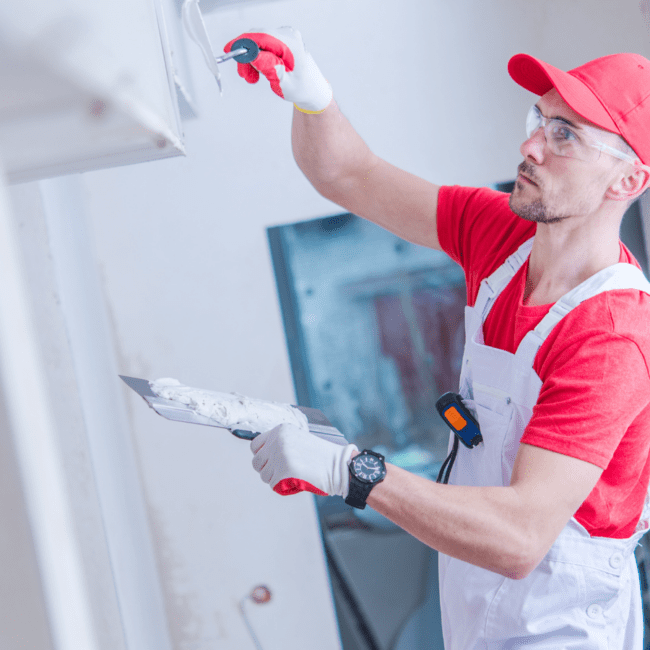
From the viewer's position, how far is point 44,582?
295 millimetres

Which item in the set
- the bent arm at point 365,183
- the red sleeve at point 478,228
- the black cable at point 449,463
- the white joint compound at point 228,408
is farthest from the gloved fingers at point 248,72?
the black cable at point 449,463

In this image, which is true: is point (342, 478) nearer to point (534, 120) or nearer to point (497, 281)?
point (497, 281)

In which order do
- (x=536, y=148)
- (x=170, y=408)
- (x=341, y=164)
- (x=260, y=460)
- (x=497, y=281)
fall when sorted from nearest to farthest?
(x=170, y=408) → (x=260, y=460) → (x=536, y=148) → (x=497, y=281) → (x=341, y=164)

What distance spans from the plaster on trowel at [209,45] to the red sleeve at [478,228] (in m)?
0.55

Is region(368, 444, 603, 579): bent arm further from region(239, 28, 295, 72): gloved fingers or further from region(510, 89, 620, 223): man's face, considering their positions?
region(239, 28, 295, 72): gloved fingers

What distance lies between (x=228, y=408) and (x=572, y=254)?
2.47 feet

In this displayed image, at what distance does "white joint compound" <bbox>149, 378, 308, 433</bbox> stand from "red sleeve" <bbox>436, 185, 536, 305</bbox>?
0.56 meters

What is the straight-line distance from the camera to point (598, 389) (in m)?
0.91

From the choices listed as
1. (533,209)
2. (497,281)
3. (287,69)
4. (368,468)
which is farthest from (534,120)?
(368,468)

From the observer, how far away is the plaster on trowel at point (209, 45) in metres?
1.01

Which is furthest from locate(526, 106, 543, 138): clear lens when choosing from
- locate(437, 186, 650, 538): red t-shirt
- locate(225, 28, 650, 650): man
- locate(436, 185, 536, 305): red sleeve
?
locate(437, 186, 650, 538): red t-shirt

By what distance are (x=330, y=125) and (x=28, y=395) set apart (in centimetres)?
107

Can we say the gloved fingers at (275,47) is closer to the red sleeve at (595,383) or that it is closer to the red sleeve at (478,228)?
the red sleeve at (478,228)

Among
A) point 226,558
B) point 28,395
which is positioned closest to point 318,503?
point 226,558
